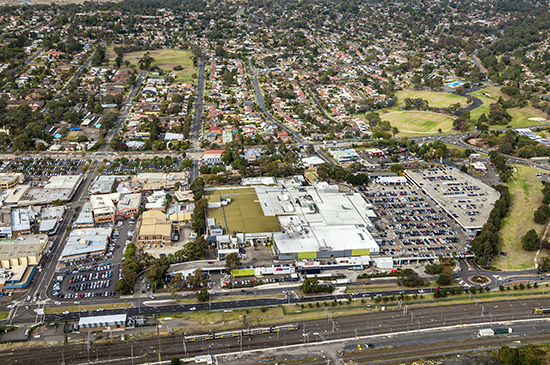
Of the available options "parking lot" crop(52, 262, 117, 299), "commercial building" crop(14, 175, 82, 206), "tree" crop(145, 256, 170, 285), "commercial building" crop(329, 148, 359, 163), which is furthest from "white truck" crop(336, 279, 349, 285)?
"commercial building" crop(14, 175, 82, 206)

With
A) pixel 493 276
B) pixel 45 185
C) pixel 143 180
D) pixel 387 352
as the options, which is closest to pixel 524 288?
pixel 493 276

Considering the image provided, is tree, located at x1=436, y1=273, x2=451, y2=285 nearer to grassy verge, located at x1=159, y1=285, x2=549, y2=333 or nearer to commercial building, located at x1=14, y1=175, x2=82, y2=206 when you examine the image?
grassy verge, located at x1=159, y1=285, x2=549, y2=333

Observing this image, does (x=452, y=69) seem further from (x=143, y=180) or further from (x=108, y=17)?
(x=108, y=17)

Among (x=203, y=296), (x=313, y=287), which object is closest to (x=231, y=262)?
(x=203, y=296)

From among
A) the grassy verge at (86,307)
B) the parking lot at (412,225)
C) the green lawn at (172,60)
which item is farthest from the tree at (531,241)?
the green lawn at (172,60)

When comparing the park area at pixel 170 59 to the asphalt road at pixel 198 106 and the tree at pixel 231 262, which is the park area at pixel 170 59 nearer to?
the asphalt road at pixel 198 106

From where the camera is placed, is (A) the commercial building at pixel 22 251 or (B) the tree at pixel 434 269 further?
(B) the tree at pixel 434 269
